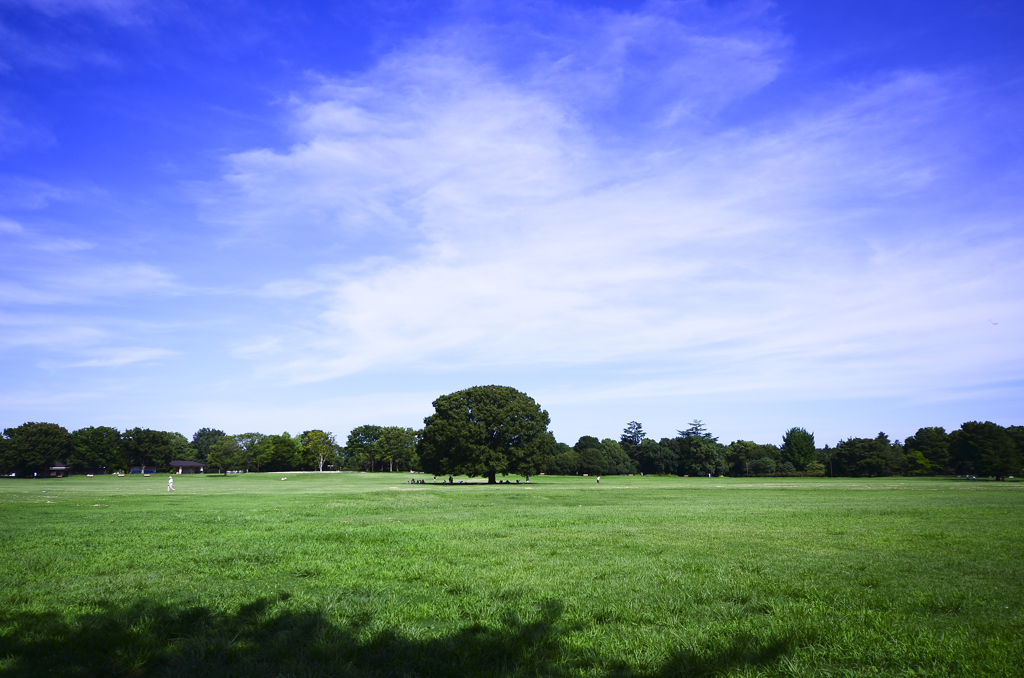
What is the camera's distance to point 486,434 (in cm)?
7494

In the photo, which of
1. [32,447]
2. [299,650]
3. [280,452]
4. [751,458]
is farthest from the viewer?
[280,452]

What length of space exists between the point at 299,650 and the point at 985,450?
142m

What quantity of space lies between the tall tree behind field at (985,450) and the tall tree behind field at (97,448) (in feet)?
658

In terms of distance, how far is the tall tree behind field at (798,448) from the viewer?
173 m

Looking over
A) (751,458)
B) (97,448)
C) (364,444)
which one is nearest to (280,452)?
(364,444)

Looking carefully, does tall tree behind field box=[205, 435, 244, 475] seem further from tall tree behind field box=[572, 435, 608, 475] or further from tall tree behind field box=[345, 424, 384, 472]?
tall tree behind field box=[572, 435, 608, 475]

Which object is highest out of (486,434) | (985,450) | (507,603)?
(486,434)

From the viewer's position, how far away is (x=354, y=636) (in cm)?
732

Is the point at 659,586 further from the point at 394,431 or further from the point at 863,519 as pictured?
the point at 394,431

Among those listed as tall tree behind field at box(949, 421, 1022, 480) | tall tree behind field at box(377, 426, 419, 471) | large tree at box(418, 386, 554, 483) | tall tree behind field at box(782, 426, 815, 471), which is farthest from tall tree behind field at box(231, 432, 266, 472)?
tall tree behind field at box(949, 421, 1022, 480)

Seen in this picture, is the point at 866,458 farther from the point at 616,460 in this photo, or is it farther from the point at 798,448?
the point at 616,460

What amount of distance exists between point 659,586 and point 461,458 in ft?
217

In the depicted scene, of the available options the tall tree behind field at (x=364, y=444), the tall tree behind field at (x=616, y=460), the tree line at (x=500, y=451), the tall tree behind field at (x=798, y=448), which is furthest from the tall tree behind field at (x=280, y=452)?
the tall tree behind field at (x=798, y=448)

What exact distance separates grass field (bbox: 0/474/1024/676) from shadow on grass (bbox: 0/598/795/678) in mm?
30
